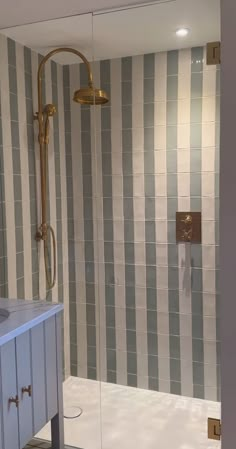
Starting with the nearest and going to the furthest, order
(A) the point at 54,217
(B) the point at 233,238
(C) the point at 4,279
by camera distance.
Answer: (B) the point at 233,238
(C) the point at 4,279
(A) the point at 54,217

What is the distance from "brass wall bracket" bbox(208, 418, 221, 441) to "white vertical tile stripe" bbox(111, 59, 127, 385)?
0.73m

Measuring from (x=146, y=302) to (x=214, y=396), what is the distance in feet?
2.18

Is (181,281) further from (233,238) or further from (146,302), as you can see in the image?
(233,238)

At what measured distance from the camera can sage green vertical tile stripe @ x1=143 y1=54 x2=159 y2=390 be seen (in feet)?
8.45

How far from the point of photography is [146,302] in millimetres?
2703

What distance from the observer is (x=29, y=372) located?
1767 millimetres

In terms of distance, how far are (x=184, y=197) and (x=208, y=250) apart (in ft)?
1.12

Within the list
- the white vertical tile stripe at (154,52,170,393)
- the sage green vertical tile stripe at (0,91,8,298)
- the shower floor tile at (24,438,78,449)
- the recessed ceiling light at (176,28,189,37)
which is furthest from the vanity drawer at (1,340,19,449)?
the recessed ceiling light at (176,28,189,37)

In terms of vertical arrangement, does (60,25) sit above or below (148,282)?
above

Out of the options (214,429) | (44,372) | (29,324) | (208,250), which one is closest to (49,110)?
(208,250)

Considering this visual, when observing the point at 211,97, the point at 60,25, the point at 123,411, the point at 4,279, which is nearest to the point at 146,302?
the point at 123,411

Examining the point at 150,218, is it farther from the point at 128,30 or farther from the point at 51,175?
the point at 128,30

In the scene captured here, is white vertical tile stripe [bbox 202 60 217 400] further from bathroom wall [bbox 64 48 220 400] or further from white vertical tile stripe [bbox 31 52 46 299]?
white vertical tile stripe [bbox 31 52 46 299]

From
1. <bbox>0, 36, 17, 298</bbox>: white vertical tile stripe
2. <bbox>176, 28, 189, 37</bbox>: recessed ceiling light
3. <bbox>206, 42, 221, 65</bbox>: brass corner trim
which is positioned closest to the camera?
<bbox>206, 42, 221, 65</bbox>: brass corner trim
